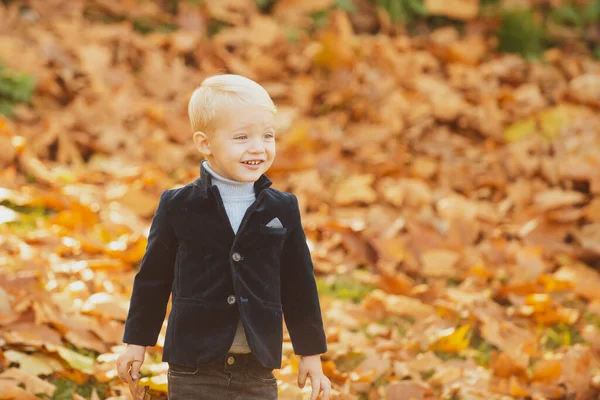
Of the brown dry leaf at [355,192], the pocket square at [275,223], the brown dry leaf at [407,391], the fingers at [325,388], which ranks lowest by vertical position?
the brown dry leaf at [407,391]

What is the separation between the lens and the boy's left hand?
222 centimetres

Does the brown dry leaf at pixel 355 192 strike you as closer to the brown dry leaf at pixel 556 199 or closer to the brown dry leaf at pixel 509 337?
the brown dry leaf at pixel 556 199

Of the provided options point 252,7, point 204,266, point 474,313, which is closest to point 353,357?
point 474,313

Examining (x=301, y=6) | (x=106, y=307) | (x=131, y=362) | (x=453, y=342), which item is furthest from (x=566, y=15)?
(x=131, y=362)

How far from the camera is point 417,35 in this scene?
24.0ft

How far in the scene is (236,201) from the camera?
2.17 metres

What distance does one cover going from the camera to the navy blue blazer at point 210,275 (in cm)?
210

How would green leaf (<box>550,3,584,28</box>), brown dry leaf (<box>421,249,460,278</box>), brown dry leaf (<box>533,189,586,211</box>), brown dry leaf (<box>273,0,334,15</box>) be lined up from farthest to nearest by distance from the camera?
green leaf (<box>550,3,584,28</box>) < brown dry leaf (<box>273,0,334,15</box>) < brown dry leaf (<box>533,189,586,211</box>) < brown dry leaf (<box>421,249,460,278</box>)

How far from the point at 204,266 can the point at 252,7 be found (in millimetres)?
5214

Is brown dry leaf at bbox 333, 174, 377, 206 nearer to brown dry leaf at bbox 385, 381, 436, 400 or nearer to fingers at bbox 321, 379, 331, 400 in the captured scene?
brown dry leaf at bbox 385, 381, 436, 400

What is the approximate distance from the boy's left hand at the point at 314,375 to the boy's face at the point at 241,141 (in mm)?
550

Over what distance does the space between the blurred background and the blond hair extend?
96 centimetres

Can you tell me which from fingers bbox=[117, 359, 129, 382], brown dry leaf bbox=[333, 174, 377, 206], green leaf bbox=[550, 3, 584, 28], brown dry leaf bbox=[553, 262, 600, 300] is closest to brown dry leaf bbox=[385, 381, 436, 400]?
fingers bbox=[117, 359, 129, 382]

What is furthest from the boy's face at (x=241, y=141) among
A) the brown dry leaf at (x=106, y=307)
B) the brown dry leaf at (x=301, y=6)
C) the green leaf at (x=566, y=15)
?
the green leaf at (x=566, y=15)
